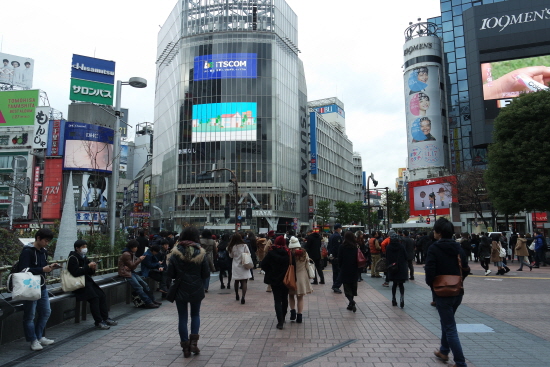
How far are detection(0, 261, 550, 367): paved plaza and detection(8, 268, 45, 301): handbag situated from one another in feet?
2.66

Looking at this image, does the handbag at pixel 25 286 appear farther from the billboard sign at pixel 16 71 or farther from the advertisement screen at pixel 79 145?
the billboard sign at pixel 16 71

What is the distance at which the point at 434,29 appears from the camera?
6875cm

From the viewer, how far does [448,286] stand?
17.2ft

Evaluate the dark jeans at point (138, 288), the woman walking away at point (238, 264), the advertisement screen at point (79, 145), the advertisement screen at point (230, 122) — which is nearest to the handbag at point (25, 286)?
the dark jeans at point (138, 288)

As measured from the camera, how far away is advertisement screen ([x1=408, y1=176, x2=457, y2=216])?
57.4 meters

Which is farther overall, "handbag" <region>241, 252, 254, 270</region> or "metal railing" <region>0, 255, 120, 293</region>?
"handbag" <region>241, 252, 254, 270</region>

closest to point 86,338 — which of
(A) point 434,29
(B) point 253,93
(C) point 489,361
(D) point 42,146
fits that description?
(C) point 489,361

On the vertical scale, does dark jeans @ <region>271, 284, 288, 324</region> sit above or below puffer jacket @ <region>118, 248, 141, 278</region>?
below

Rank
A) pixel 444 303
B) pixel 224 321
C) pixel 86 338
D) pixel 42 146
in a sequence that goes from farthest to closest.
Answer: pixel 42 146 → pixel 224 321 → pixel 86 338 → pixel 444 303

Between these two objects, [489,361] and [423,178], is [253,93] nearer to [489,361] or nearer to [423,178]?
[423,178]

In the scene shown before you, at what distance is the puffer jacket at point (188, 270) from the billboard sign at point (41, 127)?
67.6 meters

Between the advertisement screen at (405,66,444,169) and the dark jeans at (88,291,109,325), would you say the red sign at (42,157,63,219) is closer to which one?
the advertisement screen at (405,66,444,169)

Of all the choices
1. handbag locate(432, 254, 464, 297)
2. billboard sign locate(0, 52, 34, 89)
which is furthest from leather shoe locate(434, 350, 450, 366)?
billboard sign locate(0, 52, 34, 89)

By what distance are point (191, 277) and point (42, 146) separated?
68.4 m
